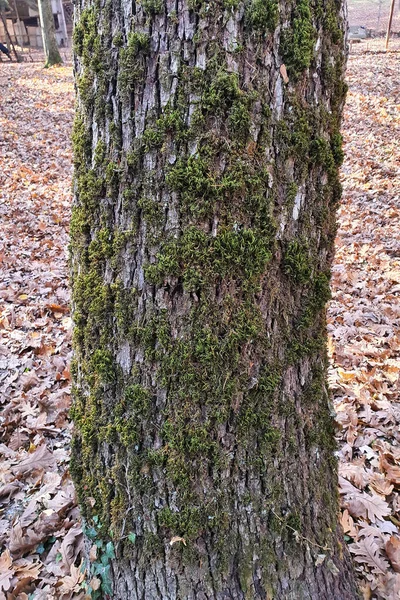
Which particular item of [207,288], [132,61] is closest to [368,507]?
[207,288]

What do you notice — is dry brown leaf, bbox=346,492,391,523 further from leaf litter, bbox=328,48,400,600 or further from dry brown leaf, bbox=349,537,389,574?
dry brown leaf, bbox=349,537,389,574

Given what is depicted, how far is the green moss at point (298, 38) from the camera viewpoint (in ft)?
4.72

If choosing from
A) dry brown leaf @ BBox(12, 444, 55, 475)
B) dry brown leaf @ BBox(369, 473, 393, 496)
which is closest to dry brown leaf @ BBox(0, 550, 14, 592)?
dry brown leaf @ BBox(12, 444, 55, 475)

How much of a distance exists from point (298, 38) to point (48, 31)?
Result: 78.3 ft

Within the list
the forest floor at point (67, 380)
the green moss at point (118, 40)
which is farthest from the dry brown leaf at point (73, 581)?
the green moss at point (118, 40)

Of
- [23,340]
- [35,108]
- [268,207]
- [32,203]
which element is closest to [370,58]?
[35,108]

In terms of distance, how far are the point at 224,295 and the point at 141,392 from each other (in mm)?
459

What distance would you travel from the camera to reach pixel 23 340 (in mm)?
4492

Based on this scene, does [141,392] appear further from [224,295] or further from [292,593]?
[292,593]

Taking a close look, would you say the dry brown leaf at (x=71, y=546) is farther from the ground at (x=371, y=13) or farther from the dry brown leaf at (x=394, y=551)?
the ground at (x=371, y=13)

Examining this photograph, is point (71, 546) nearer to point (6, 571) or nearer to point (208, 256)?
point (6, 571)

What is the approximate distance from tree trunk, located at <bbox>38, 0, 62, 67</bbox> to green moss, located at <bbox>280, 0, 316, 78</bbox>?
75.9 feet

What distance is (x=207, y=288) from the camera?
154 centimetres

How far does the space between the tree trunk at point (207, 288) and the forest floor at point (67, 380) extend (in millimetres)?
614
